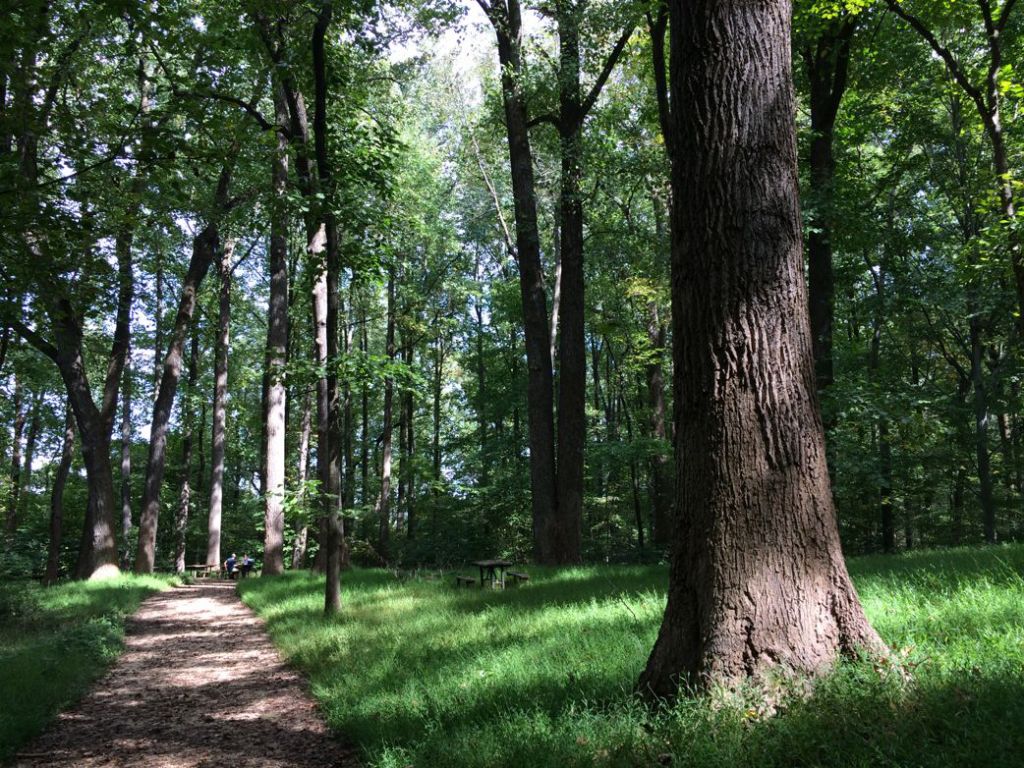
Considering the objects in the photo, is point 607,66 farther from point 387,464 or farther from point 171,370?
point 387,464

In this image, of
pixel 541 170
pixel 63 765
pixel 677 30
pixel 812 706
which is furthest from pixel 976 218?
pixel 63 765

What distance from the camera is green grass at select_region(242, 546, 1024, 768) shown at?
8.85ft

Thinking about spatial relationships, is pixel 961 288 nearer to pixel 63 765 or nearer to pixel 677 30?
pixel 677 30

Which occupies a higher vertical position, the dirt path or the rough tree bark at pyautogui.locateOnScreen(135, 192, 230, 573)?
the rough tree bark at pyautogui.locateOnScreen(135, 192, 230, 573)

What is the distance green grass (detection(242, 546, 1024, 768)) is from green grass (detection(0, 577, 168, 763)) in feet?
7.12

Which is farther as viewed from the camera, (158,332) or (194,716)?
(158,332)

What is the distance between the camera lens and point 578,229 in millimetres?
13445

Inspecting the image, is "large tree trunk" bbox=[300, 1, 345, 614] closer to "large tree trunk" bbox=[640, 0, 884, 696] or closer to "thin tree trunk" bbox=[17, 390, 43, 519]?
"large tree trunk" bbox=[640, 0, 884, 696]

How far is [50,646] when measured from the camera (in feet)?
24.8

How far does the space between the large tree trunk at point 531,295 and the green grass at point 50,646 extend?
7283mm

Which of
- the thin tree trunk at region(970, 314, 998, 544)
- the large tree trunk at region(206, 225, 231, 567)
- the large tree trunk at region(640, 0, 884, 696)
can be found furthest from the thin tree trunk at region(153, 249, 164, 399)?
the thin tree trunk at region(970, 314, 998, 544)

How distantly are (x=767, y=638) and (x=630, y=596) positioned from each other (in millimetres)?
4251

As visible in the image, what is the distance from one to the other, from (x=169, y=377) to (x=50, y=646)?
12.6 metres

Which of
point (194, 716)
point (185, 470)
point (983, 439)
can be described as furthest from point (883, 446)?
point (185, 470)
